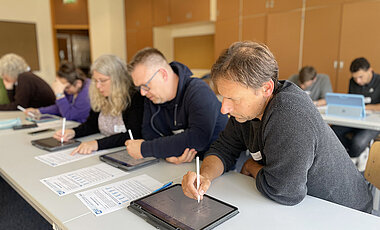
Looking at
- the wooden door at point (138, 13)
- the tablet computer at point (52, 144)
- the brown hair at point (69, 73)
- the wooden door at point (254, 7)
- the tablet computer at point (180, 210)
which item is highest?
the wooden door at point (138, 13)

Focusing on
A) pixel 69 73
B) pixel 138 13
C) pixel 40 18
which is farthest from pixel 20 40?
pixel 69 73

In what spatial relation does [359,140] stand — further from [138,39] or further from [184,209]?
[138,39]

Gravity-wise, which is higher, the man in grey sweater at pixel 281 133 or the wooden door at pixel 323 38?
the wooden door at pixel 323 38

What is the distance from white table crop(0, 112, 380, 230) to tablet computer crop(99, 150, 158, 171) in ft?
0.15

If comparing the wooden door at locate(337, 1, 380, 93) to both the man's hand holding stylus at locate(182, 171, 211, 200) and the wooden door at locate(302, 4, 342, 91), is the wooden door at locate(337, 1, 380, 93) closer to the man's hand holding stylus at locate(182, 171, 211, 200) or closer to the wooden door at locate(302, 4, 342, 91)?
the wooden door at locate(302, 4, 342, 91)

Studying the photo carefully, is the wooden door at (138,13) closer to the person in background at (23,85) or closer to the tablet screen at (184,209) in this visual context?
the person in background at (23,85)

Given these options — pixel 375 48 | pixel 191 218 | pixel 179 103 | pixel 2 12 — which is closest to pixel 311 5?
pixel 375 48

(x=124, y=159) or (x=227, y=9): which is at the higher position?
(x=227, y=9)

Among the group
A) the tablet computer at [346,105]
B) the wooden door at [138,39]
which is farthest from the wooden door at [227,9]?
the tablet computer at [346,105]

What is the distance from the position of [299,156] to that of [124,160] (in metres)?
0.87

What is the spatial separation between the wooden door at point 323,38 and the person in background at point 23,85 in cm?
357

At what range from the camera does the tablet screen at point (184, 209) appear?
0.83 metres

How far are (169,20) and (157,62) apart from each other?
4.45m

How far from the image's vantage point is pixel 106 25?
629 cm
